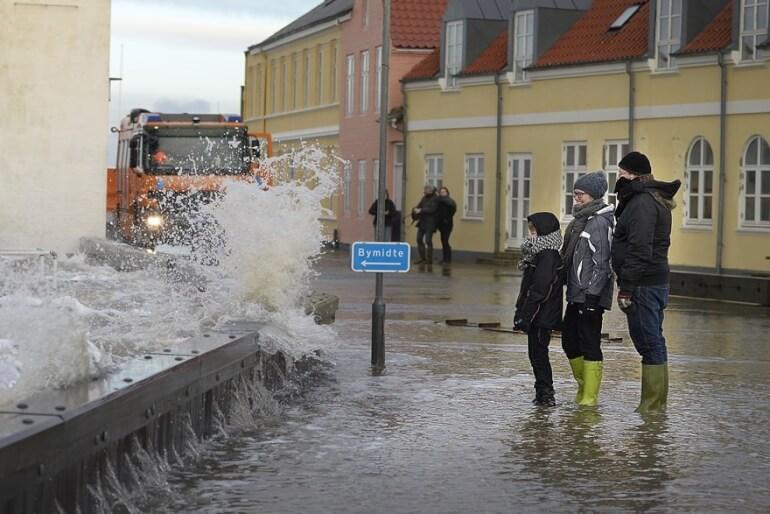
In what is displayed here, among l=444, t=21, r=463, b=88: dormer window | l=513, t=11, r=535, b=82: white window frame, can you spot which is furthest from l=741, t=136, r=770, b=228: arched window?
l=444, t=21, r=463, b=88: dormer window

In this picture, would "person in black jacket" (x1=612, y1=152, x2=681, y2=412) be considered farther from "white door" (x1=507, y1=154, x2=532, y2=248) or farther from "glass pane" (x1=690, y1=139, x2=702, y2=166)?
"white door" (x1=507, y1=154, x2=532, y2=248)

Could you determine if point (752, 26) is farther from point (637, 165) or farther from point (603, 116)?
point (637, 165)

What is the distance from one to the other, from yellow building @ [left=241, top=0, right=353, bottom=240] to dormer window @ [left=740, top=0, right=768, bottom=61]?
25285 mm

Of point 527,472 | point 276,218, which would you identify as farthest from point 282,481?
point 276,218

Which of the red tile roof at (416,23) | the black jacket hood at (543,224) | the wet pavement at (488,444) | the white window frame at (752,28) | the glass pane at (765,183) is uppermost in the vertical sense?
the red tile roof at (416,23)

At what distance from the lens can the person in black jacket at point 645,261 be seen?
12.5 m

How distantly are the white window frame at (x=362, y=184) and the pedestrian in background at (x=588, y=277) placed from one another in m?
45.5

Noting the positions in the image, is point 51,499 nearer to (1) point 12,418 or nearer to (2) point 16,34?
(1) point 12,418

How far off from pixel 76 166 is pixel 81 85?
1.45 m

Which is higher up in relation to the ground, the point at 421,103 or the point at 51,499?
the point at 421,103

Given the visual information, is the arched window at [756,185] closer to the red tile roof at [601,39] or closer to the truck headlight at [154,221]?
the red tile roof at [601,39]

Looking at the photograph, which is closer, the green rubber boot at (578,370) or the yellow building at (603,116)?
the green rubber boot at (578,370)

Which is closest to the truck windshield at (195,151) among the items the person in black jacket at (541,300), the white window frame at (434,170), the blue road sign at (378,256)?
the white window frame at (434,170)

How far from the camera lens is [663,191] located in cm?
1284
